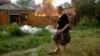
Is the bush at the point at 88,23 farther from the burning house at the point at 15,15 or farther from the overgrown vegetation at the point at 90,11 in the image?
the burning house at the point at 15,15

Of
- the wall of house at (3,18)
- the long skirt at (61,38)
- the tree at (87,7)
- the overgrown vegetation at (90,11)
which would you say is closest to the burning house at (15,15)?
the wall of house at (3,18)

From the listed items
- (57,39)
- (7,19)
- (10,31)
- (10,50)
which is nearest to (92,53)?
(57,39)

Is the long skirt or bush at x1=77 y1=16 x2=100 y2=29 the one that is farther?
bush at x1=77 y1=16 x2=100 y2=29

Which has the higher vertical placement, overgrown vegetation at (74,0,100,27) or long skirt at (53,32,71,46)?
long skirt at (53,32,71,46)

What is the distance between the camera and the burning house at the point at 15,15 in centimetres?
2720

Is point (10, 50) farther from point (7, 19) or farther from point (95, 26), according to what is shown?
point (7, 19)

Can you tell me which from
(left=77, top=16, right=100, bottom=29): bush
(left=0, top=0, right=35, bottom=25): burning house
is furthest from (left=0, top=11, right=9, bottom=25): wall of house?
(left=77, top=16, right=100, bottom=29): bush

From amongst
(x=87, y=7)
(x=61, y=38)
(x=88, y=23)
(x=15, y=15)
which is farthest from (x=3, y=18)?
(x=61, y=38)

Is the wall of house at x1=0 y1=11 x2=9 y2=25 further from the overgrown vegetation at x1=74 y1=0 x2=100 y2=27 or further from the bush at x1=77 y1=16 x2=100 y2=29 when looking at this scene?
the bush at x1=77 y1=16 x2=100 y2=29

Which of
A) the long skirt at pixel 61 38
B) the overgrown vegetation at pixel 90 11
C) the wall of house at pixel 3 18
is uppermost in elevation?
the long skirt at pixel 61 38

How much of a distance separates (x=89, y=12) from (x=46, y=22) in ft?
17.3

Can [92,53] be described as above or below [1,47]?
above

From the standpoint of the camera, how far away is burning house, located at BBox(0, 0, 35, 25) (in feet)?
89.2

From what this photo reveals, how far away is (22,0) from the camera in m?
55.8
